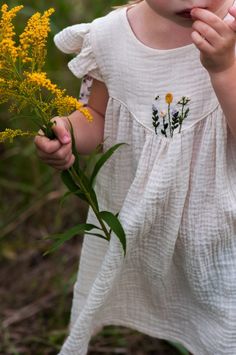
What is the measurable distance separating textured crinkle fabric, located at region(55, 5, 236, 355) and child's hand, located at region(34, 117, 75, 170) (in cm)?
15

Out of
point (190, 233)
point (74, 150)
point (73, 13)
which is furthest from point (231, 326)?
point (73, 13)

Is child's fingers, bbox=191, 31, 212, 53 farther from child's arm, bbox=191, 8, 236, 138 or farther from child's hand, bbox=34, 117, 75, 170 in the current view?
child's hand, bbox=34, 117, 75, 170

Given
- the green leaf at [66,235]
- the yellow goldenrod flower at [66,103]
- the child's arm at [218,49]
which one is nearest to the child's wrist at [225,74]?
the child's arm at [218,49]

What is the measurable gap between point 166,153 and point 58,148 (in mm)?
197

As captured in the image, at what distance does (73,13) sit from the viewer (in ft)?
9.20

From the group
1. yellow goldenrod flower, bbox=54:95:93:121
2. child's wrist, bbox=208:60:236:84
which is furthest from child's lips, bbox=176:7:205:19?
yellow goldenrod flower, bbox=54:95:93:121

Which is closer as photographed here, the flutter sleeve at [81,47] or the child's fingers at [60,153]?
the child's fingers at [60,153]

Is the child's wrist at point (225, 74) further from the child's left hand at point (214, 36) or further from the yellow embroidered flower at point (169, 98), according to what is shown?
the yellow embroidered flower at point (169, 98)

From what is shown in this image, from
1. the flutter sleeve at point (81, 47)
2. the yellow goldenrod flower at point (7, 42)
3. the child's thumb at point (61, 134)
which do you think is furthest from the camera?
the flutter sleeve at point (81, 47)

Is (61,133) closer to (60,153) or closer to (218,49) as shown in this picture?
(60,153)

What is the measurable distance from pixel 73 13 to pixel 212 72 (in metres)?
1.66

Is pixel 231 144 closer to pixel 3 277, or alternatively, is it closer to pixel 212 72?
pixel 212 72

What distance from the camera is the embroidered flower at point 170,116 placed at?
1.34 m

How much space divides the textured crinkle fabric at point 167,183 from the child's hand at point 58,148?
0.48ft
